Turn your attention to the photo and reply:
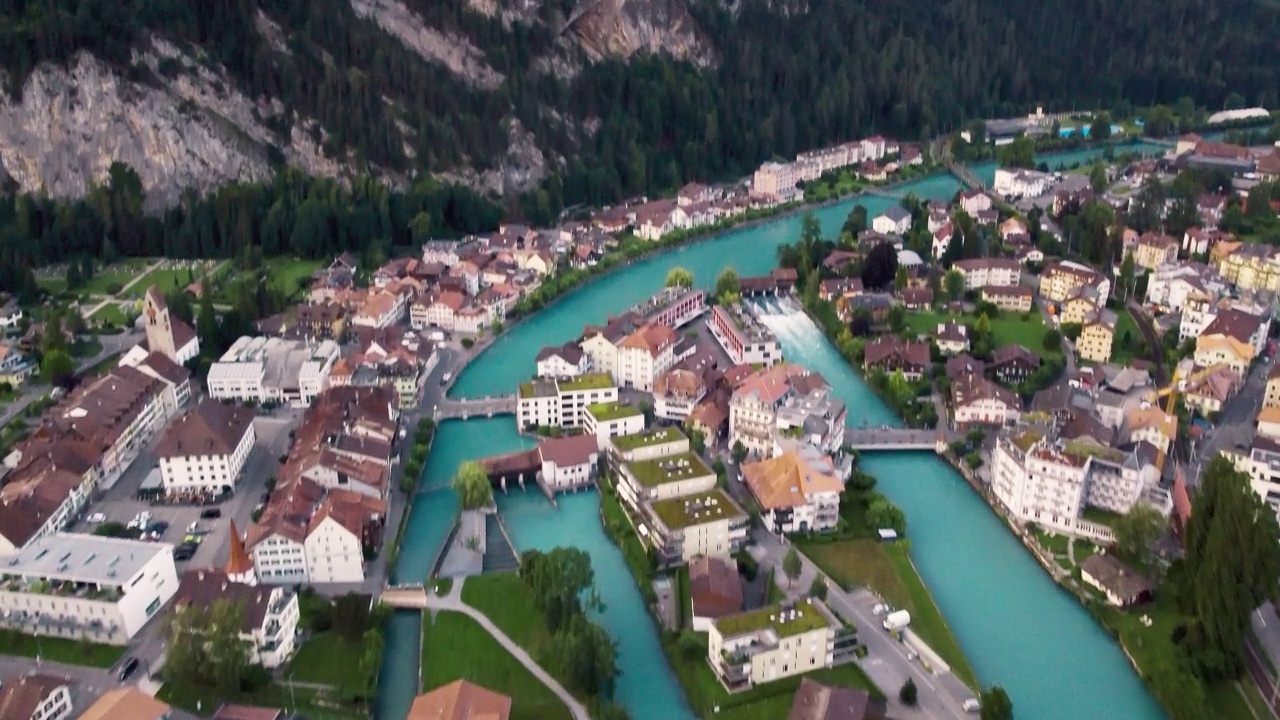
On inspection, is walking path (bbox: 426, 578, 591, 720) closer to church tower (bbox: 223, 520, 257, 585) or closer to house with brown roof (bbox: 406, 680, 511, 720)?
house with brown roof (bbox: 406, 680, 511, 720)

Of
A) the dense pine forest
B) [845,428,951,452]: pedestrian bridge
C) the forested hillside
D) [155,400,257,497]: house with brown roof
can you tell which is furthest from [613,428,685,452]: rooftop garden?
the forested hillside

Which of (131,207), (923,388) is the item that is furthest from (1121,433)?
(131,207)

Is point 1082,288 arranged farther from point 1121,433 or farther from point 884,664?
point 884,664

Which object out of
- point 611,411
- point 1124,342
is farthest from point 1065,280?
point 611,411

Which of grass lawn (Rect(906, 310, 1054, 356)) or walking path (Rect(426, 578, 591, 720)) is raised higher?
grass lawn (Rect(906, 310, 1054, 356))

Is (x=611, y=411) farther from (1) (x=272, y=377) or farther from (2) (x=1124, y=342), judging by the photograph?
(2) (x=1124, y=342)

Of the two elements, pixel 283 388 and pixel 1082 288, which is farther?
pixel 1082 288
